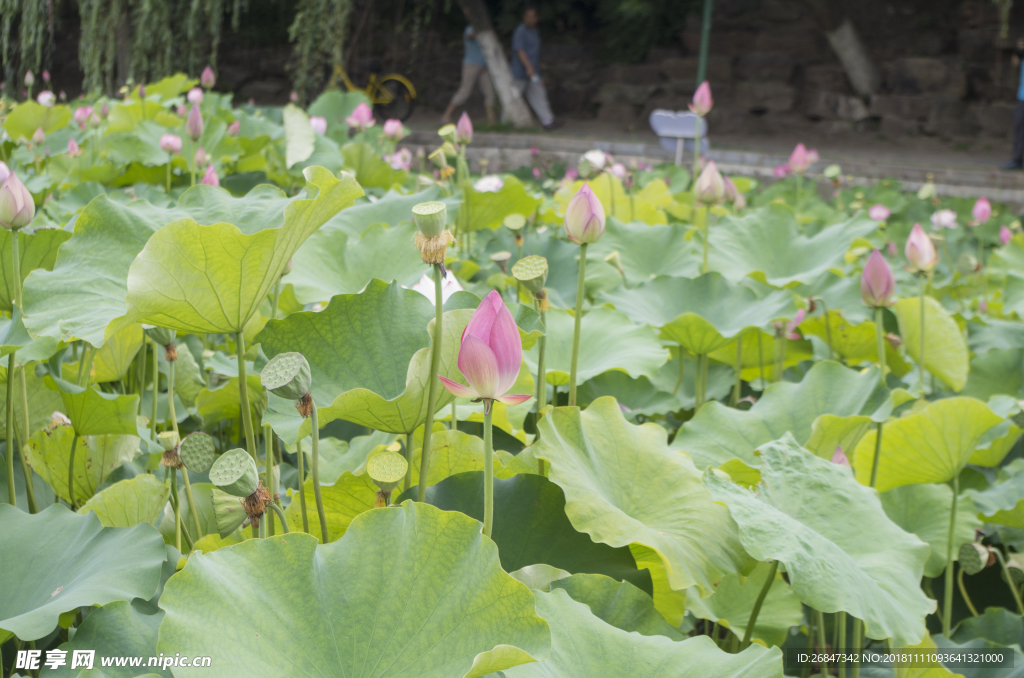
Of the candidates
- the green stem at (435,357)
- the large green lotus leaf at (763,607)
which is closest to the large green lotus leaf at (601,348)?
the large green lotus leaf at (763,607)

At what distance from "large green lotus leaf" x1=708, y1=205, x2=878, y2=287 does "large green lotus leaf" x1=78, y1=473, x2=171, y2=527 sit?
38.8 inches

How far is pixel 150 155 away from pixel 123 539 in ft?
4.53

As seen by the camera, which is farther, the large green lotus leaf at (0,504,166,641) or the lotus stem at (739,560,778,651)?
the lotus stem at (739,560,778,651)

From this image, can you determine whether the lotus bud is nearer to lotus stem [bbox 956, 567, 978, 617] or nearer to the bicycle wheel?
lotus stem [bbox 956, 567, 978, 617]

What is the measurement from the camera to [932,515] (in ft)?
2.96

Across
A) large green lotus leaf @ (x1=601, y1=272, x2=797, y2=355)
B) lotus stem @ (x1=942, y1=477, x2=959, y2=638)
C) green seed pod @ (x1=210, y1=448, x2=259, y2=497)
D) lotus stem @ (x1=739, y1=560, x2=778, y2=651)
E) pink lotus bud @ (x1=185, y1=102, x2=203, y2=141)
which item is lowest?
lotus stem @ (x1=942, y1=477, x2=959, y2=638)

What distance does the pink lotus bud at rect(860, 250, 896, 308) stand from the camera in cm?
91

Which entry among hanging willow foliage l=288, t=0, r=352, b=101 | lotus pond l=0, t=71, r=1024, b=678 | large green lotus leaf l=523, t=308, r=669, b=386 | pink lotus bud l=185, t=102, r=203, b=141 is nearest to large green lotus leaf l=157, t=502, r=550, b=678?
lotus pond l=0, t=71, r=1024, b=678

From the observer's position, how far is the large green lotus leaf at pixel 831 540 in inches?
21.6

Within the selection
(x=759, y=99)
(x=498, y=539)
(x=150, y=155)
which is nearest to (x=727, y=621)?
(x=498, y=539)

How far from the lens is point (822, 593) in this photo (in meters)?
0.54

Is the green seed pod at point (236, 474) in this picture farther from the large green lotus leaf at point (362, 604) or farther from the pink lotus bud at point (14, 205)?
the pink lotus bud at point (14, 205)

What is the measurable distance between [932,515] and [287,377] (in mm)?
777

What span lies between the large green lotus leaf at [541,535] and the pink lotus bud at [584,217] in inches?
9.3
